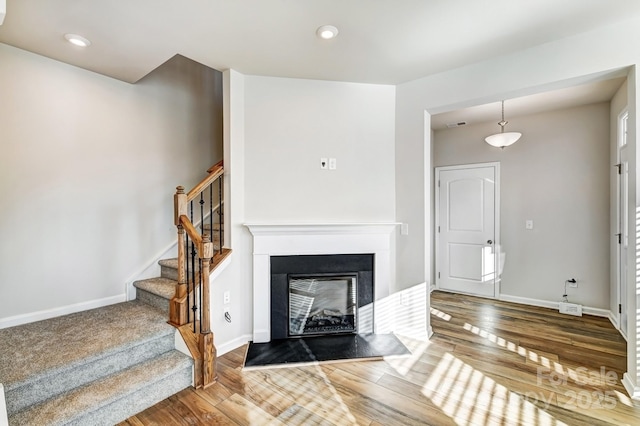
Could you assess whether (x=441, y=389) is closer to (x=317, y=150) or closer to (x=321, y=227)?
(x=321, y=227)

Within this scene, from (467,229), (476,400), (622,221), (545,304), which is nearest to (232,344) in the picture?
(476,400)

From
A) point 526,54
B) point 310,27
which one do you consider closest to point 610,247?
point 526,54

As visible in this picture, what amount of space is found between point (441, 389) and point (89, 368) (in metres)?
2.45

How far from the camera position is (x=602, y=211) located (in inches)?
139

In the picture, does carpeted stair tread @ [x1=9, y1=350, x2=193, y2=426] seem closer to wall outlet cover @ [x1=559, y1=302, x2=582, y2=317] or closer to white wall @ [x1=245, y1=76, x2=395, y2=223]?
white wall @ [x1=245, y1=76, x2=395, y2=223]

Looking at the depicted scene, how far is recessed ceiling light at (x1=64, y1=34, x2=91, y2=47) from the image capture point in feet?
7.08

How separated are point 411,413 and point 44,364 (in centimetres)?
236

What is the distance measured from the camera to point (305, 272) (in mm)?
2895

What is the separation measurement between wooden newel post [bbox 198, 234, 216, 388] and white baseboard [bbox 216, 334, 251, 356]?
15.6 inches

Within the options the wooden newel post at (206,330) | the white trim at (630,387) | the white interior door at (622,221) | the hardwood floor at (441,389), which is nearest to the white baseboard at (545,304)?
the white interior door at (622,221)

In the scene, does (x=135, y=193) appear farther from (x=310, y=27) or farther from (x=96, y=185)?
(x=310, y=27)

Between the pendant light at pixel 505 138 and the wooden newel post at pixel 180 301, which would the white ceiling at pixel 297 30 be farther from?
the wooden newel post at pixel 180 301

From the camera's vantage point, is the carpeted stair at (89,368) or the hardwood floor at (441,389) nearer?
the carpeted stair at (89,368)

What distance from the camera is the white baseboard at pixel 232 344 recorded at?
260cm
